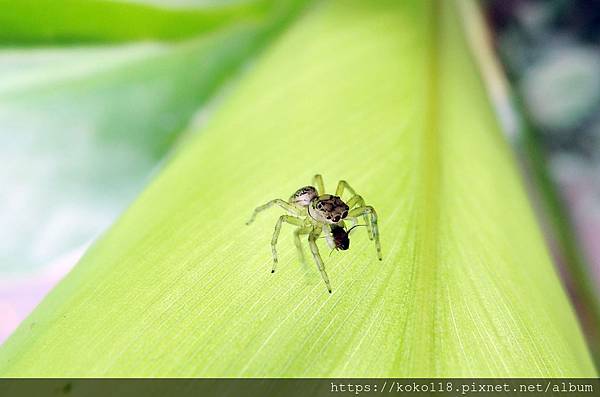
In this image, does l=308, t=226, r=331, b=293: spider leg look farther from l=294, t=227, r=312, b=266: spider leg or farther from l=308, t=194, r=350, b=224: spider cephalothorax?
l=308, t=194, r=350, b=224: spider cephalothorax

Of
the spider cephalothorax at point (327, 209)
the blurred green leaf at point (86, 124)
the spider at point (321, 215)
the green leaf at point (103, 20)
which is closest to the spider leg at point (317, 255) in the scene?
the spider at point (321, 215)

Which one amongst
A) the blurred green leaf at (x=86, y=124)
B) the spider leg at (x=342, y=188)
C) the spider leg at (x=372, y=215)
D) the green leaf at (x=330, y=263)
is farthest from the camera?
the blurred green leaf at (x=86, y=124)

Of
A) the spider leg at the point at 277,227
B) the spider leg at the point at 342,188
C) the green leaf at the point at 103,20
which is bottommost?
the spider leg at the point at 277,227

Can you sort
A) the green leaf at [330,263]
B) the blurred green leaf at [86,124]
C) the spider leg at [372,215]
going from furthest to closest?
1. the blurred green leaf at [86,124]
2. the spider leg at [372,215]
3. the green leaf at [330,263]

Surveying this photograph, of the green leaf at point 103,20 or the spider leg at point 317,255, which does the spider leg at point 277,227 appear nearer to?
the spider leg at point 317,255

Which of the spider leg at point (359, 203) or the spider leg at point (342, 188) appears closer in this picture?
the spider leg at point (359, 203)

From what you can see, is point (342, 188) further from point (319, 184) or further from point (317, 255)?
point (317, 255)
